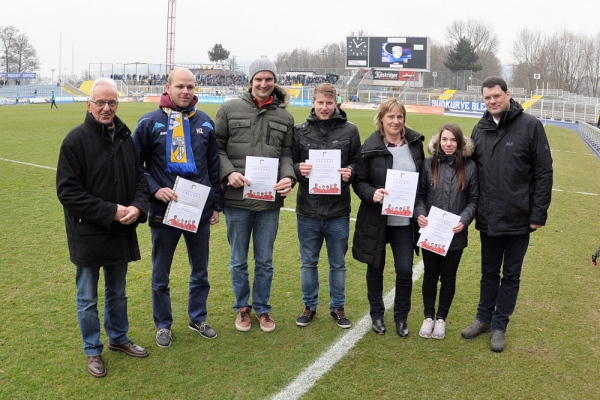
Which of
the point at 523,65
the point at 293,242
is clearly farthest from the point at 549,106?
the point at 293,242

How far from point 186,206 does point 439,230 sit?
6.60ft

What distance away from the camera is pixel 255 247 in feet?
15.7

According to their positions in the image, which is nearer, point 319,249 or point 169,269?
point 169,269

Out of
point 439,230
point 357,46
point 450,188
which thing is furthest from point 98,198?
point 357,46

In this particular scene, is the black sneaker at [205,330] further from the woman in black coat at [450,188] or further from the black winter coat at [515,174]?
the black winter coat at [515,174]

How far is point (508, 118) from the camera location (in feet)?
14.4

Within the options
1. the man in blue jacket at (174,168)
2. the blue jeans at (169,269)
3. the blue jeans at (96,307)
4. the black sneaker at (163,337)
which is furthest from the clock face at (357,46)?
the blue jeans at (96,307)

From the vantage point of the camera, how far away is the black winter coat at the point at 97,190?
374 centimetres

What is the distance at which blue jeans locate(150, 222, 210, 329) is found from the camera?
4430 mm

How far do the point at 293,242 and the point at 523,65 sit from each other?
271 ft

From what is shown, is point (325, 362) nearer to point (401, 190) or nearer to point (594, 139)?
point (401, 190)

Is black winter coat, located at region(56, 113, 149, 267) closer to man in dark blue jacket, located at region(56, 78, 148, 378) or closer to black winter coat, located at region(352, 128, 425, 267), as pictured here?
man in dark blue jacket, located at region(56, 78, 148, 378)

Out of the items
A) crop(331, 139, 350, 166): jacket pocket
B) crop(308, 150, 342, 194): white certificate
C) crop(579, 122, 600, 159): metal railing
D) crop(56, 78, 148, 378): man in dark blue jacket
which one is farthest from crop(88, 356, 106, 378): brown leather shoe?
crop(579, 122, 600, 159): metal railing

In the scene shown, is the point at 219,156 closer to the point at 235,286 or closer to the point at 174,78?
the point at 174,78
